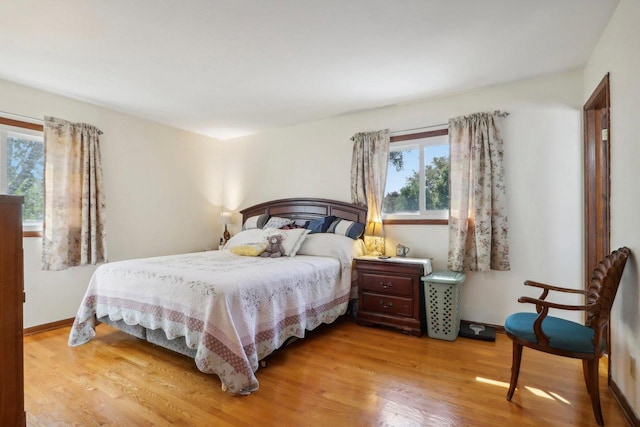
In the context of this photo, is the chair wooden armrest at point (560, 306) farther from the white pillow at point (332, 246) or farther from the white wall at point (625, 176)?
the white pillow at point (332, 246)

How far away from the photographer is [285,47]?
98.3 inches

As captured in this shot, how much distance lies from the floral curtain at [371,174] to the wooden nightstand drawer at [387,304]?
70 centimetres

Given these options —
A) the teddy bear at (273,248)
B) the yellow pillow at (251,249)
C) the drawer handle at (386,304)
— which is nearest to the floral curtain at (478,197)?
the drawer handle at (386,304)

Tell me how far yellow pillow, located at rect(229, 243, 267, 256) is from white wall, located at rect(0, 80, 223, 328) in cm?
158

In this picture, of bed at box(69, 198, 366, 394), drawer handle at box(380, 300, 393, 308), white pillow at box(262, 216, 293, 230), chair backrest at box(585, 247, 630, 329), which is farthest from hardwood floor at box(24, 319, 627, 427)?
white pillow at box(262, 216, 293, 230)

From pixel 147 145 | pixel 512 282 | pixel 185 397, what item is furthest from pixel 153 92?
pixel 512 282

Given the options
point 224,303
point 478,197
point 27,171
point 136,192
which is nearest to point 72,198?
point 27,171

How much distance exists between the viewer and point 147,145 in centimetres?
425

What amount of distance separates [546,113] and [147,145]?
461 centimetres

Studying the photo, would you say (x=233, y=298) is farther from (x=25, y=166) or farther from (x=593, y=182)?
(x=593, y=182)

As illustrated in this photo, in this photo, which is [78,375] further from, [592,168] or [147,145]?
[592,168]

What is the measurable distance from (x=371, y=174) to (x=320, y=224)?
2.83 feet

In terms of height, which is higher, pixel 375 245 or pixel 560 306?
pixel 375 245

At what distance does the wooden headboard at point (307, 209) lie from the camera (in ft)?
12.8
